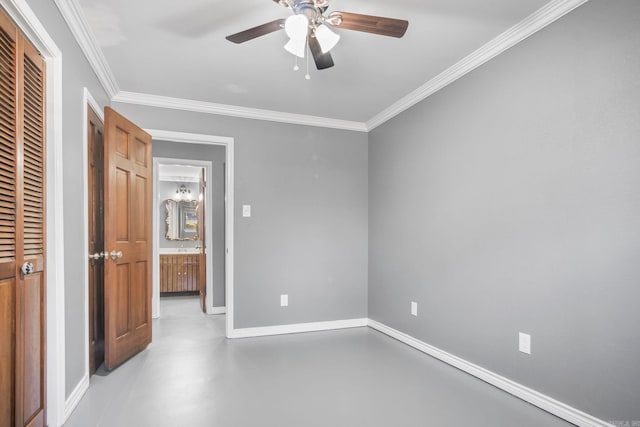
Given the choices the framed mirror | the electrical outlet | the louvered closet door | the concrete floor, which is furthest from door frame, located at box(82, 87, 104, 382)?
the framed mirror

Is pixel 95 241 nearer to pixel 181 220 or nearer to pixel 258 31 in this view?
pixel 258 31

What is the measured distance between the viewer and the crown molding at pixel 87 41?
1.99 metres

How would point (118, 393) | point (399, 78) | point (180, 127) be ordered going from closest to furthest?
point (118, 393) → point (399, 78) → point (180, 127)

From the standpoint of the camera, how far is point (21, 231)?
5.24ft

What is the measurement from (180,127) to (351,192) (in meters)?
1.99

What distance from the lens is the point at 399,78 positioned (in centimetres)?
301

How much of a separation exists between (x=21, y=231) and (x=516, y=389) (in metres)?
2.94

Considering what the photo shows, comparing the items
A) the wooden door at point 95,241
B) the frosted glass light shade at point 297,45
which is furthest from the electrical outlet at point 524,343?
the wooden door at point 95,241

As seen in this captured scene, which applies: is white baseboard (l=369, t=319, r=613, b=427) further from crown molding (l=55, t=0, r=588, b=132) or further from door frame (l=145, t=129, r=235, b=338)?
crown molding (l=55, t=0, r=588, b=132)

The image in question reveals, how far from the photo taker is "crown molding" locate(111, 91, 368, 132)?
11.0ft

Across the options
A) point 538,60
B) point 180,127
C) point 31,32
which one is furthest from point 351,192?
A: point 31,32

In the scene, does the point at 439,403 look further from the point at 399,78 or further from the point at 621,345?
the point at 399,78

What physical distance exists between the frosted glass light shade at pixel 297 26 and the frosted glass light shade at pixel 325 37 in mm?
151

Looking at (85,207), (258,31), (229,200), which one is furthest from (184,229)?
(258,31)
